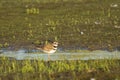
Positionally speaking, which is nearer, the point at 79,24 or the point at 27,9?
the point at 79,24

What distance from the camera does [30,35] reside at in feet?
67.1

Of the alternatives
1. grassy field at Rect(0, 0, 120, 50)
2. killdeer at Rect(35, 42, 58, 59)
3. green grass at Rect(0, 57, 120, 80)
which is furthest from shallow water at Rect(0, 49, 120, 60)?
green grass at Rect(0, 57, 120, 80)

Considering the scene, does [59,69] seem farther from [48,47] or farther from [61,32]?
[61,32]

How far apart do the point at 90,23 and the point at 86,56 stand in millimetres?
5108

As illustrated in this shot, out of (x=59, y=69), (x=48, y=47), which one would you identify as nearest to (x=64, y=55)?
(x=48, y=47)

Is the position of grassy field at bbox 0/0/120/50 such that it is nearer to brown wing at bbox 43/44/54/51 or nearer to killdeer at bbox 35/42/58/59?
killdeer at bbox 35/42/58/59

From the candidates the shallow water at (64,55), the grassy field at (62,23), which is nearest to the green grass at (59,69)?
the shallow water at (64,55)

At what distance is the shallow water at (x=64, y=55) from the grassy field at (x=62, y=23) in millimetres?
750

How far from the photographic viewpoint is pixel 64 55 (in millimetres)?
17625

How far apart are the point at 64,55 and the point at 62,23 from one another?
16.0ft

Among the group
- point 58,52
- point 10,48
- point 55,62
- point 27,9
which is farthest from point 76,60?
point 27,9

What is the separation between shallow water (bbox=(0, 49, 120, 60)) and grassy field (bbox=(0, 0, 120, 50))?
75 centimetres

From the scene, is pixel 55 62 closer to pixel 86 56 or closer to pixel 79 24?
pixel 86 56

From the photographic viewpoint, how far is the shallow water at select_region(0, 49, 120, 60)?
17062 millimetres
